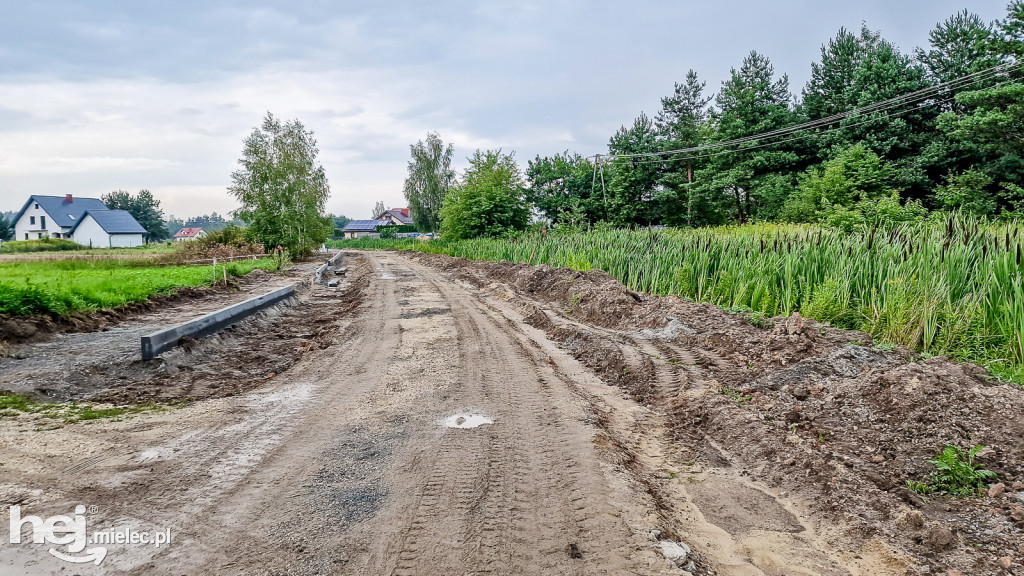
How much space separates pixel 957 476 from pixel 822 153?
114ft

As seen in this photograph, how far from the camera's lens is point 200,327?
704cm

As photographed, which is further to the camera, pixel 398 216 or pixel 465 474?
pixel 398 216

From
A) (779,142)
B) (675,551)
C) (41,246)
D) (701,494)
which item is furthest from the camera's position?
(41,246)

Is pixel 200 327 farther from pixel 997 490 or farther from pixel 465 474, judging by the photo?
pixel 997 490

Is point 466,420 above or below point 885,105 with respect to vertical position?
below

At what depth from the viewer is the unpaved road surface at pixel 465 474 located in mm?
2479

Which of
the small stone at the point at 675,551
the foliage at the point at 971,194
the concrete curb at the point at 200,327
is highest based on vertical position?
the foliage at the point at 971,194

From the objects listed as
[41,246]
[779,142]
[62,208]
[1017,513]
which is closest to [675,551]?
[1017,513]

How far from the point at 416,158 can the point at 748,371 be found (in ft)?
186

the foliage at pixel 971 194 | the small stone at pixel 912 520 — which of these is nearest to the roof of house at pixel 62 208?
the small stone at pixel 912 520

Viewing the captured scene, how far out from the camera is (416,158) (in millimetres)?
58188

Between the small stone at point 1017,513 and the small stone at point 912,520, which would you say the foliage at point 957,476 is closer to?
the small stone at point 1017,513

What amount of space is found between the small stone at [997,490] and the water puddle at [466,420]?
10.2ft

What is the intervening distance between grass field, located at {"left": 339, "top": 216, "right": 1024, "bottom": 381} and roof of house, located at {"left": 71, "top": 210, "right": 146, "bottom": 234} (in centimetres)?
5908
